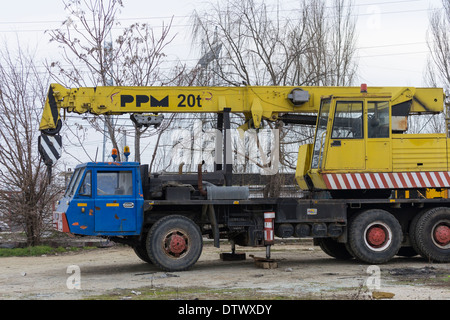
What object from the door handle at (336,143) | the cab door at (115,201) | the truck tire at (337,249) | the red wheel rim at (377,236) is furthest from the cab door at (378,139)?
the cab door at (115,201)

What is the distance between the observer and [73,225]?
12859mm

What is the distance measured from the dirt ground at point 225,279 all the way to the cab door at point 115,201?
1.02 meters

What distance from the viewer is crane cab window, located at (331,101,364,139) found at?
47.3 ft

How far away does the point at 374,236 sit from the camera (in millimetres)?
→ 14445

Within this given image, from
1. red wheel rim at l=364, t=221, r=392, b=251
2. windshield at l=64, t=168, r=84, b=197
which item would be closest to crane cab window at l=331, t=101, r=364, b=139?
red wheel rim at l=364, t=221, r=392, b=251

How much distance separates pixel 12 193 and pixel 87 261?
12.3 ft

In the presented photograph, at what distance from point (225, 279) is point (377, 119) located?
194 inches

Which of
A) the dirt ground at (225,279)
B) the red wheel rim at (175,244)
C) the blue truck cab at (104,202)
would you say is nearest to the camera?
the dirt ground at (225,279)

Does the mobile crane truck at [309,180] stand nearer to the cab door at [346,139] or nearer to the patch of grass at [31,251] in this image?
the cab door at [346,139]

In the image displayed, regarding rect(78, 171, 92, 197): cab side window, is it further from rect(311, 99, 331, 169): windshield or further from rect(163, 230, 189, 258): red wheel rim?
rect(311, 99, 331, 169): windshield

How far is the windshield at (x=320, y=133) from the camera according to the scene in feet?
47.8

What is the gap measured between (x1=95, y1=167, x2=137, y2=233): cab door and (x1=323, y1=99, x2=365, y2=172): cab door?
4.18 m
